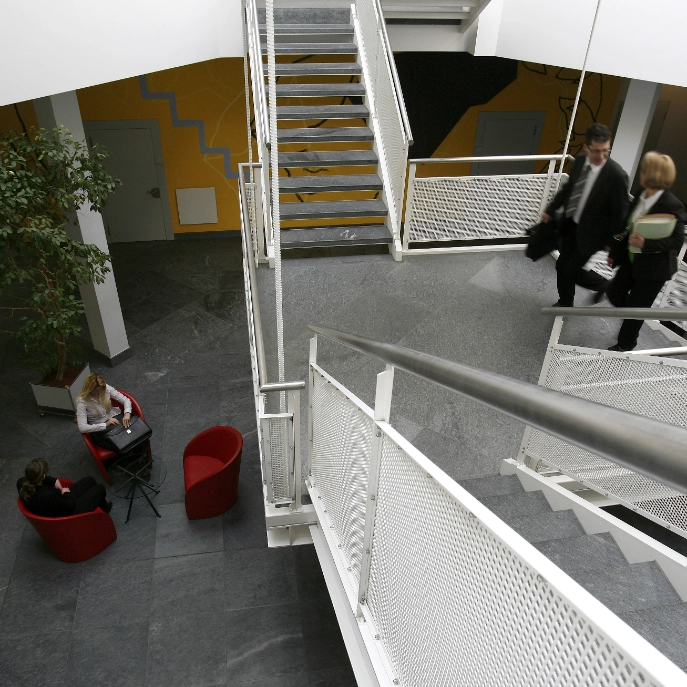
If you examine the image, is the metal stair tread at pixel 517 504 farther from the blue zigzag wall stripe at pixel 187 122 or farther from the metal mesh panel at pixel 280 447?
the blue zigzag wall stripe at pixel 187 122

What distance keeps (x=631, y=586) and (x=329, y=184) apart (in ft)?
14.8

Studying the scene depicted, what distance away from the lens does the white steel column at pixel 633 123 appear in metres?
5.79

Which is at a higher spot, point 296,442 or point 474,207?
point 474,207

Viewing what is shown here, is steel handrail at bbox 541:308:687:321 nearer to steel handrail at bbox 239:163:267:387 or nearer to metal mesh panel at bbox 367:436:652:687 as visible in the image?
steel handrail at bbox 239:163:267:387

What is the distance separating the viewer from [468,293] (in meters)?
5.46

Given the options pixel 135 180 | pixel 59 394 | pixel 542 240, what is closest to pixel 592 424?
pixel 542 240

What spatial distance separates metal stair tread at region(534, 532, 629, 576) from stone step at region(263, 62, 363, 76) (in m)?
5.25

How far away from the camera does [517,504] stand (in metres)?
3.26

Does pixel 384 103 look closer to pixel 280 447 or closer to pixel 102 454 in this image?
pixel 280 447

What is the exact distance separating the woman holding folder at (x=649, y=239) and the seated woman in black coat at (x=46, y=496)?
4.42 m

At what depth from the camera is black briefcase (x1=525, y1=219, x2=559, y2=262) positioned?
461 centimetres

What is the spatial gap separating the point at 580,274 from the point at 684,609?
2991 mm

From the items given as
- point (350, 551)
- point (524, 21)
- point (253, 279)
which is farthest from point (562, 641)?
point (524, 21)

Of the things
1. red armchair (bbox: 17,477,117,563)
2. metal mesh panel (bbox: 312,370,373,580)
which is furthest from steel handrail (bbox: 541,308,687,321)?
red armchair (bbox: 17,477,117,563)
